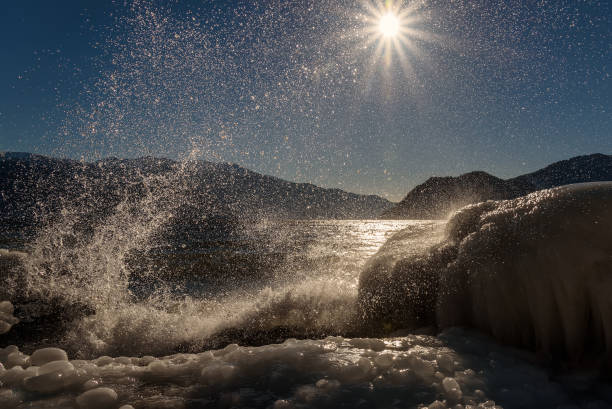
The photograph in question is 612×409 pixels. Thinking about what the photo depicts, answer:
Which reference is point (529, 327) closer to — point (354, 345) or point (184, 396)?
point (354, 345)

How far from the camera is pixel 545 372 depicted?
2.37m

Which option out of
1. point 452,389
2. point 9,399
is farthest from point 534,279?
point 9,399

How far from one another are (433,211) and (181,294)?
176 metres

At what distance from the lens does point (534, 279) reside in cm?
275

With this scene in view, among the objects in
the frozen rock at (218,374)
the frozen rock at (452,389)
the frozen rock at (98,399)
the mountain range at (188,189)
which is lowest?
the frozen rock at (452,389)

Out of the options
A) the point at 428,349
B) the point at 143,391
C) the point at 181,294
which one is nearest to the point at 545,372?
the point at 428,349

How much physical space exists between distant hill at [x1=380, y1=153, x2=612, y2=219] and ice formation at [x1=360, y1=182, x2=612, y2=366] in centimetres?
14107

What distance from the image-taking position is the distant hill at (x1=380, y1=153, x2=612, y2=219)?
440ft

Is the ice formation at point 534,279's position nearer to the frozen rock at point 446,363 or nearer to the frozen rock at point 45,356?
the frozen rock at point 446,363

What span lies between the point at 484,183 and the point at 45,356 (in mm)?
152592

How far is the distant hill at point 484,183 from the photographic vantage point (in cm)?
13400

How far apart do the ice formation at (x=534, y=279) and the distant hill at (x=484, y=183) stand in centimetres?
14107

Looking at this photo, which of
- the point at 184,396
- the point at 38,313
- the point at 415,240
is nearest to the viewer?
the point at 184,396

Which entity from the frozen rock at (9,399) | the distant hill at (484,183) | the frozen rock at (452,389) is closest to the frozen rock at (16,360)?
the frozen rock at (9,399)
